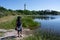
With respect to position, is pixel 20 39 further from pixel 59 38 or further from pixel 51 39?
pixel 59 38

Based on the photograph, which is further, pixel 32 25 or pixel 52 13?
pixel 52 13

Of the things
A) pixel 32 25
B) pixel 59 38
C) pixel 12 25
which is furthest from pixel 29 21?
pixel 59 38

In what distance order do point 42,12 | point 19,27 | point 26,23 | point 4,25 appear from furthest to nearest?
1. point 42,12
2. point 26,23
3. point 4,25
4. point 19,27

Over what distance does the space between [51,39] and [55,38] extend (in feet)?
1.56

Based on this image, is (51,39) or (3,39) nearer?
(3,39)

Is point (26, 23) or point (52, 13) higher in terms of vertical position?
point (26, 23)

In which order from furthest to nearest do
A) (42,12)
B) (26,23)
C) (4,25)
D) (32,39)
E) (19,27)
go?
(42,12)
(26,23)
(4,25)
(19,27)
(32,39)

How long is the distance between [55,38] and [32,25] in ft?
35.4

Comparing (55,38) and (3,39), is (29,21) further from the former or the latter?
(3,39)

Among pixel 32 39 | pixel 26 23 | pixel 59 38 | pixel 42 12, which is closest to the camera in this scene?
pixel 32 39

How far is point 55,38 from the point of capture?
1189cm

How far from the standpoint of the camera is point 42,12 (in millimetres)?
110812

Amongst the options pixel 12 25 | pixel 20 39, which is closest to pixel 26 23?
pixel 12 25

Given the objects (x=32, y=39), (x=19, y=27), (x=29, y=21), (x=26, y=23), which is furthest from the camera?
(x=29, y=21)
